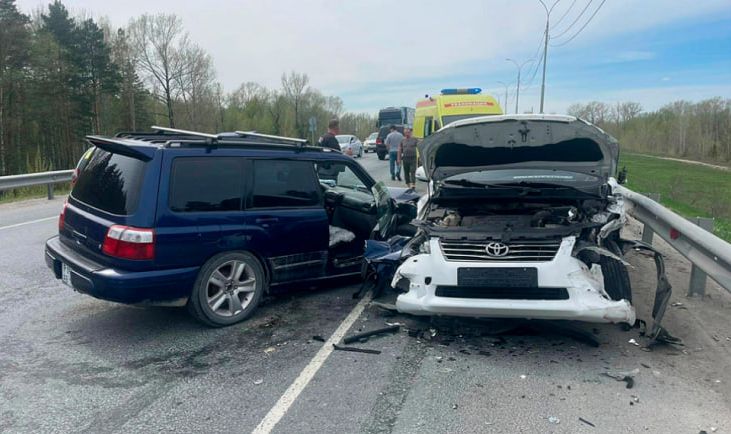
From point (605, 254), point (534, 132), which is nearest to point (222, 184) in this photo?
point (534, 132)

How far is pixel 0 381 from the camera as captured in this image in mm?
3531

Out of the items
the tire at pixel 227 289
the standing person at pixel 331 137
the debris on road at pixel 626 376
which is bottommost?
the debris on road at pixel 626 376

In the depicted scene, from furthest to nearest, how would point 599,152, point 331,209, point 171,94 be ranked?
point 171,94 < point 331,209 < point 599,152

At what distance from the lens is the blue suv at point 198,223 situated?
4.10 meters

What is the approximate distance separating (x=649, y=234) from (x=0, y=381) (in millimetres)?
6837

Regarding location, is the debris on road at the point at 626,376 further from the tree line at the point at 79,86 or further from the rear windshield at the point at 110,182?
the tree line at the point at 79,86

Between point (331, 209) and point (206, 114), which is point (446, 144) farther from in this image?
point (206, 114)

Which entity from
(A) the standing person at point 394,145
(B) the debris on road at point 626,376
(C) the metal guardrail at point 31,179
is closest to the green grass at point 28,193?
(C) the metal guardrail at point 31,179

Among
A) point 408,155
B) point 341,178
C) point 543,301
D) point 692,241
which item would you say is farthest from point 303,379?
point 408,155

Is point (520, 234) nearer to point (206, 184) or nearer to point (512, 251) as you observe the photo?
→ point (512, 251)

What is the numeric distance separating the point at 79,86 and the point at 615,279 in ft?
123

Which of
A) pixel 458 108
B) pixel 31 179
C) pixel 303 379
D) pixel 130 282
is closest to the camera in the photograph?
pixel 303 379

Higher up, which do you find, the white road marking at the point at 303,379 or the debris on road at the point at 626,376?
the debris on road at the point at 626,376

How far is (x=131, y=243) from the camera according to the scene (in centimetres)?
403
